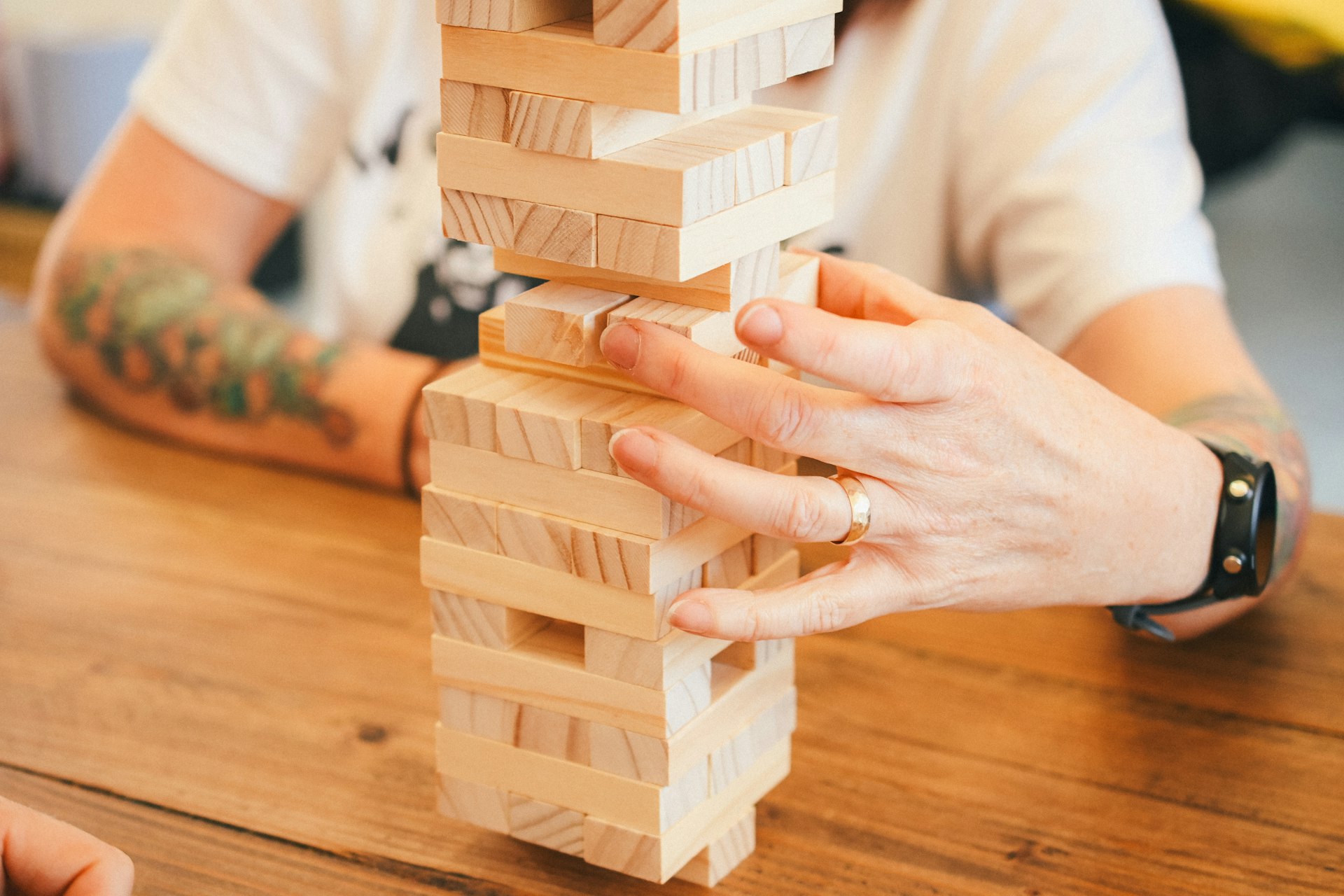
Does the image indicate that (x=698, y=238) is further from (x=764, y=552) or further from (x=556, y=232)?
(x=764, y=552)

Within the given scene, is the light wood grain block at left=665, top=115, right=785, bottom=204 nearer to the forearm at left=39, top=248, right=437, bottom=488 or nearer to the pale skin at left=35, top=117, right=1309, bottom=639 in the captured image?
the pale skin at left=35, top=117, right=1309, bottom=639

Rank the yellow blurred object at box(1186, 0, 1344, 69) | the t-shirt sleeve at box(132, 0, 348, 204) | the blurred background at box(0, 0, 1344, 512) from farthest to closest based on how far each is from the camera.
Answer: the blurred background at box(0, 0, 1344, 512) → the yellow blurred object at box(1186, 0, 1344, 69) → the t-shirt sleeve at box(132, 0, 348, 204)

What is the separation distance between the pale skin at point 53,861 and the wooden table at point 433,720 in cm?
11

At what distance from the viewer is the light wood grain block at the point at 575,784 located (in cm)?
73

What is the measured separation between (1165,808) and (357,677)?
1.90 ft

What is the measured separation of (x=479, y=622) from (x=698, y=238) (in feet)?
0.87

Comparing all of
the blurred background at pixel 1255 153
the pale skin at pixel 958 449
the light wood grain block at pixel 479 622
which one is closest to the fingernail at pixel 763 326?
the pale skin at pixel 958 449

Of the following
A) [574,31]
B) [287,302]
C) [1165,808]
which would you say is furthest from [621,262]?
[287,302]

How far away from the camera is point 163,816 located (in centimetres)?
81

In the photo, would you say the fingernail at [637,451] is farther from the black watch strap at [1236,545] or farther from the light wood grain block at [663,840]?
the black watch strap at [1236,545]

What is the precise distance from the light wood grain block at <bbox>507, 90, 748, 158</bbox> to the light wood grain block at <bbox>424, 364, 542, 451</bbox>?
137 mm

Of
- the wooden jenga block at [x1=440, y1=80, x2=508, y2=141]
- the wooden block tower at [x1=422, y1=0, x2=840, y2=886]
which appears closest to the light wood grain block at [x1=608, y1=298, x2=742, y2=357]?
the wooden block tower at [x1=422, y1=0, x2=840, y2=886]

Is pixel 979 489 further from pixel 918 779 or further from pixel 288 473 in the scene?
pixel 288 473

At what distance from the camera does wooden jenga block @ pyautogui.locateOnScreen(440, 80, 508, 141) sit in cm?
65
